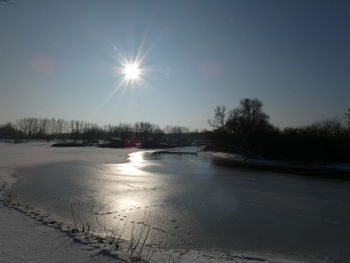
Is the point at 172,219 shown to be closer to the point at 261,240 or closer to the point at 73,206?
the point at 261,240

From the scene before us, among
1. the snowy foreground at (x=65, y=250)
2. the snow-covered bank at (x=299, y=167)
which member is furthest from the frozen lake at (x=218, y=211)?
the snow-covered bank at (x=299, y=167)

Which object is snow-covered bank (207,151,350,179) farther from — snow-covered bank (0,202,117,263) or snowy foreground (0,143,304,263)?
snow-covered bank (0,202,117,263)

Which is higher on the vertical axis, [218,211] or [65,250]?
[65,250]

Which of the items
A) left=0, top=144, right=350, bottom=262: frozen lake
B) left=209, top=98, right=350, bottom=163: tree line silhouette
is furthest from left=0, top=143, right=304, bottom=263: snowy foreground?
left=209, top=98, right=350, bottom=163: tree line silhouette

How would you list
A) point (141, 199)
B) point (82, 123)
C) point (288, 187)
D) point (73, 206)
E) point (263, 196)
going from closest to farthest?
point (73, 206) < point (141, 199) < point (263, 196) < point (288, 187) < point (82, 123)

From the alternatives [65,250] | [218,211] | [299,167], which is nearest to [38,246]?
[65,250]

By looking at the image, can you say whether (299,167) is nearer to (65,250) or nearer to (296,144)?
(296,144)

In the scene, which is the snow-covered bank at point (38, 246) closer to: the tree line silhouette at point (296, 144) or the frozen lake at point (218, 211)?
the frozen lake at point (218, 211)

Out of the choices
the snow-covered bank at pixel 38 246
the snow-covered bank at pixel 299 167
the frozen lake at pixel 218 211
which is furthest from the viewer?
the snow-covered bank at pixel 299 167

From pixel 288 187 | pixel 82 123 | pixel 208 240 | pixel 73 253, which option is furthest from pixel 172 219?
pixel 82 123

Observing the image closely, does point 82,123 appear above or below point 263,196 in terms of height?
above

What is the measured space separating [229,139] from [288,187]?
37.3 meters

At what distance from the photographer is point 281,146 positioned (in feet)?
127

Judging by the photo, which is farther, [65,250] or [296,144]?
[296,144]
